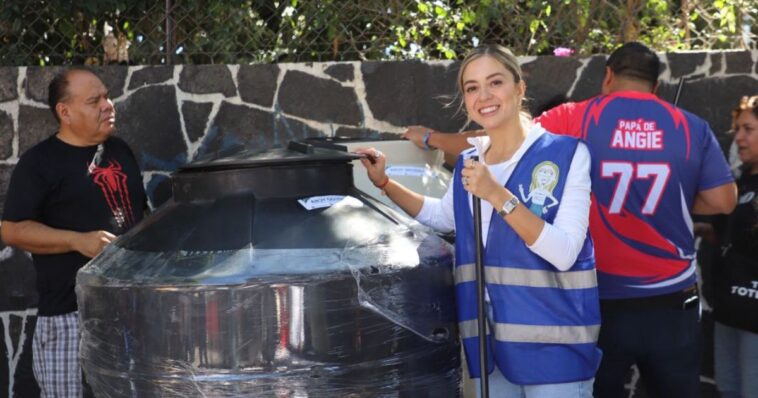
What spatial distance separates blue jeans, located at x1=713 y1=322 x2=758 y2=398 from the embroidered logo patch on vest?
2.05 meters

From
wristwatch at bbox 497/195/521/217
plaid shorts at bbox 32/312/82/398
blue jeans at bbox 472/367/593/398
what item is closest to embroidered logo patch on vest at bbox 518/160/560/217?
wristwatch at bbox 497/195/521/217

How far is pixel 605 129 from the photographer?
13.3 ft

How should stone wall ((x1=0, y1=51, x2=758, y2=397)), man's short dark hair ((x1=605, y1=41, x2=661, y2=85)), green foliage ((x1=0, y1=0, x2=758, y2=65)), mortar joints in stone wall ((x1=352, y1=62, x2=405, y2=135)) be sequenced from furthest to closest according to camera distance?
1. green foliage ((x1=0, y1=0, x2=758, y2=65))
2. mortar joints in stone wall ((x1=352, y1=62, x2=405, y2=135))
3. stone wall ((x1=0, y1=51, x2=758, y2=397))
4. man's short dark hair ((x1=605, y1=41, x2=661, y2=85))

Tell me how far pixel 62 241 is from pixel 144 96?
1.95 meters

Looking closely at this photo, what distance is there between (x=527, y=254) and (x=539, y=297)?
0.14m

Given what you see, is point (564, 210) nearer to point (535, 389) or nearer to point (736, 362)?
point (535, 389)

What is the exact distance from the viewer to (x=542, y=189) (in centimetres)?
323

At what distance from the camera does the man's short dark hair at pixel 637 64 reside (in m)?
4.26

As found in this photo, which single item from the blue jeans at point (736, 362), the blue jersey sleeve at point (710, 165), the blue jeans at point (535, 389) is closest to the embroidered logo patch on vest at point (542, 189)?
the blue jeans at point (535, 389)

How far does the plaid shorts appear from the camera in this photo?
14.9ft

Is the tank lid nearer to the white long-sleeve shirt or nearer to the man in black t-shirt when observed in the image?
the white long-sleeve shirt

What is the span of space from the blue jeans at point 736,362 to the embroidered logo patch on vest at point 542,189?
205cm

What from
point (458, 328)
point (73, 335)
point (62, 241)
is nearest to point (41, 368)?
point (73, 335)

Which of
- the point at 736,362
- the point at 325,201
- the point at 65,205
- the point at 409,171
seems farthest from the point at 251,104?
the point at 736,362
